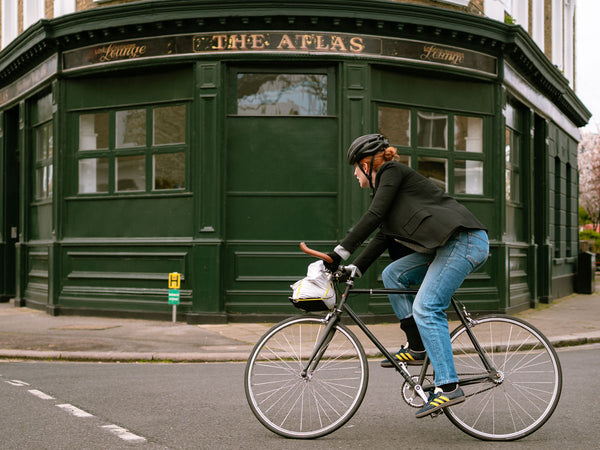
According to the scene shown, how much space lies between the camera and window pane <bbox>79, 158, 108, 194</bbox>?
13000 millimetres

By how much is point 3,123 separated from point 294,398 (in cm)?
1316

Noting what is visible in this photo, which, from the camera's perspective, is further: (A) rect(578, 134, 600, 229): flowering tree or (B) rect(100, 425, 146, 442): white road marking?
(A) rect(578, 134, 600, 229): flowering tree

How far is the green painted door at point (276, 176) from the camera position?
470 inches

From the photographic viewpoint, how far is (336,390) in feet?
15.1

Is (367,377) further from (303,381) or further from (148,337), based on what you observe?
(148,337)

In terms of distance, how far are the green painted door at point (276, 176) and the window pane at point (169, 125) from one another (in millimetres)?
839

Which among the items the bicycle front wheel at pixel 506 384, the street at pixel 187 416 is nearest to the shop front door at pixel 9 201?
the street at pixel 187 416

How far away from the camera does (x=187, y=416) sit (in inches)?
215

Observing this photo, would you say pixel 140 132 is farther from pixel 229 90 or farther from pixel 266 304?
pixel 266 304

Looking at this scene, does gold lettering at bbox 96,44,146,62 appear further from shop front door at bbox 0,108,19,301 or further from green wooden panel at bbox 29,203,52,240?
shop front door at bbox 0,108,19,301

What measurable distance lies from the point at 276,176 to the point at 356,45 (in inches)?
93.3

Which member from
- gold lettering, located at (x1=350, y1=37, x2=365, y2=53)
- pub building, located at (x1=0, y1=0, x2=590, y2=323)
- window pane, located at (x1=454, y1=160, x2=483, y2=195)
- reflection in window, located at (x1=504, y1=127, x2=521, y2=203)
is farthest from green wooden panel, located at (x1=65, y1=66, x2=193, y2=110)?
reflection in window, located at (x1=504, y1=127, x2=521, y2=203)

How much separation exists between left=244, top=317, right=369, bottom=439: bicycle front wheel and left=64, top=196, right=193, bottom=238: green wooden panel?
7558mm

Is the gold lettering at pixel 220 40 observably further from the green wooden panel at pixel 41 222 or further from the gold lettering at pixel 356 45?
the green wooden panel at pixel 41 222
